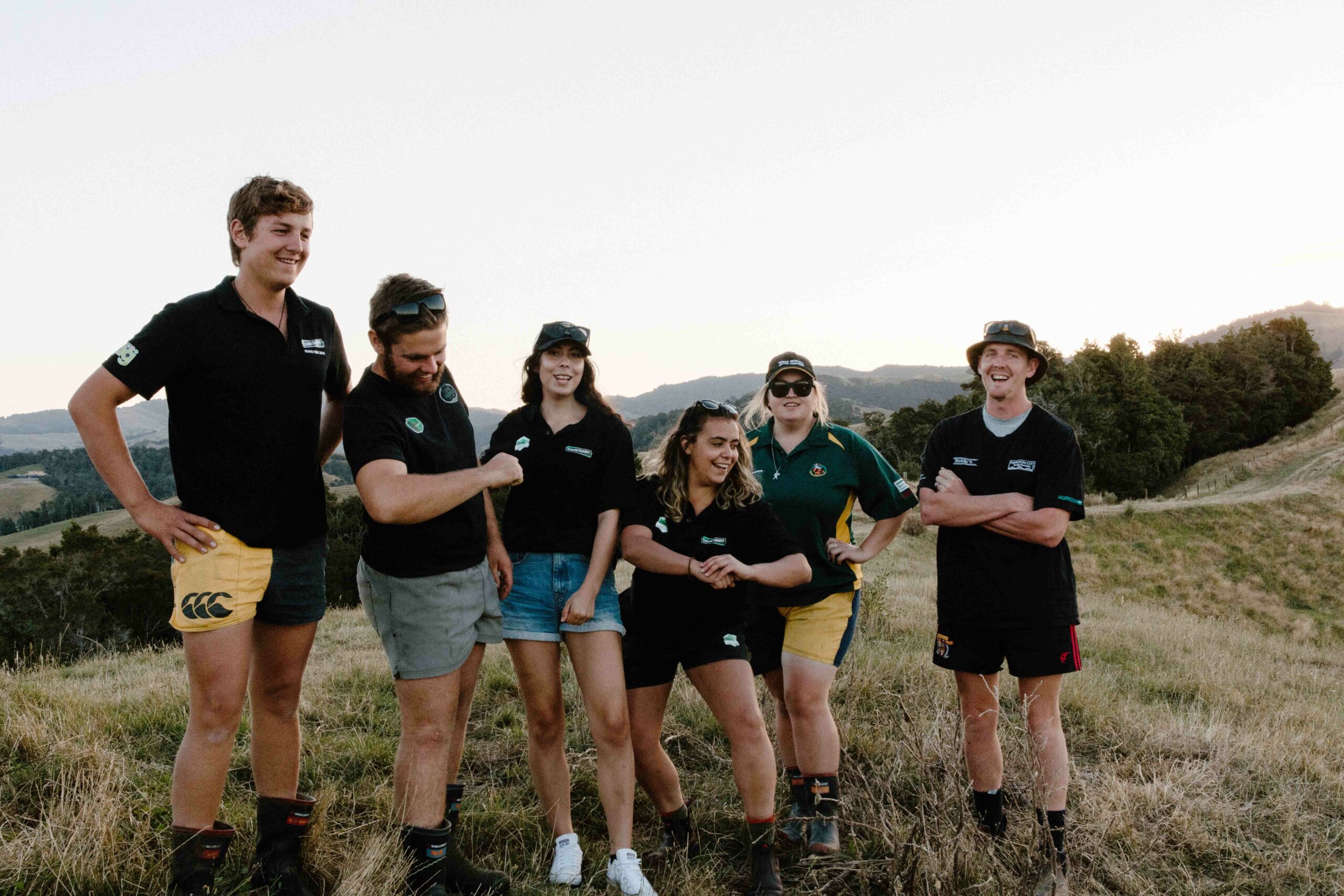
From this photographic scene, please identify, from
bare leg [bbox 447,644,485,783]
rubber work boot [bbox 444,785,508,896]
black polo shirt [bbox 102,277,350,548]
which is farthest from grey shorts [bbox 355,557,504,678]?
rubber work boot [bbox 444,785,508,896]

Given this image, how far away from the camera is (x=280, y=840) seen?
10.7 ft

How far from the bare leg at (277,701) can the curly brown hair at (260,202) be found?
1.48m

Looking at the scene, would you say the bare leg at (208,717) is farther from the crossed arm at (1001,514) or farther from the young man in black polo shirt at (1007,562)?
the young man in black polo shirt at (1007,562)

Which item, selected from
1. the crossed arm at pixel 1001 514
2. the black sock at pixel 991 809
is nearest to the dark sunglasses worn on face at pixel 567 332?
the crossed arm at pixel 1001 514

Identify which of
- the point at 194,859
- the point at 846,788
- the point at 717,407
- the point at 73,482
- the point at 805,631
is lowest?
the point at 73,482

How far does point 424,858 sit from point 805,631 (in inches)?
80.8

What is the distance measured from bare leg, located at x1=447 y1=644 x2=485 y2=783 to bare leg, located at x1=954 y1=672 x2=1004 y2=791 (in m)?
2.41

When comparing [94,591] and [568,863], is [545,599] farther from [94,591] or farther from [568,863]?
[94,591]

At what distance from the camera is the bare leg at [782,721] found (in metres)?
4.47

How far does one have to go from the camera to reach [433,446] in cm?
329

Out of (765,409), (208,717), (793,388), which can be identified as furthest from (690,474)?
(208,717)

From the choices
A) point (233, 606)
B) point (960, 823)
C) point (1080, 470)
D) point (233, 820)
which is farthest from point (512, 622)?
point (1080, 470)

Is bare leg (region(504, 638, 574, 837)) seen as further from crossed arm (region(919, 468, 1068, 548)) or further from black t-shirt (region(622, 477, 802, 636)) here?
crossed arm (region(919, 468, 1068, 548))

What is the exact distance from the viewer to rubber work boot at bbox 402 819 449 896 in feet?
10.6
